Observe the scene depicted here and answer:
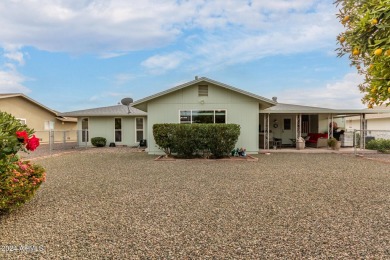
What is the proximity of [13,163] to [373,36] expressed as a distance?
500cm

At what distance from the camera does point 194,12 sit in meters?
9.93

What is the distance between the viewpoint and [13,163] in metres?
4.14

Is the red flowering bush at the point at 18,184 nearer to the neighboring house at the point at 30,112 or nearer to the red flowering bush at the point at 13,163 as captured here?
the red flowering bush at the point at 13,163

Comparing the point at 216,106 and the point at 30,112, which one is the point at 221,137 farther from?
the point at 30,112

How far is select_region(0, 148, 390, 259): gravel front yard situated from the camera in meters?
3.19

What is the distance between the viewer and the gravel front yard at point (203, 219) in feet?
10.5

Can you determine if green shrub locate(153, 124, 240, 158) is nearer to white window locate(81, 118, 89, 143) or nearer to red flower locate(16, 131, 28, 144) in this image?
red flower locate(16, 131, 28, 144)

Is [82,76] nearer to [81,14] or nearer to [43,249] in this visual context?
[81,14]

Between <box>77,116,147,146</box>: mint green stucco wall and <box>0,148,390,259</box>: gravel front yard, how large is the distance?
1177 centimetres

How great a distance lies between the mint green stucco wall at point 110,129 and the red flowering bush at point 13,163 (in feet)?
48.4

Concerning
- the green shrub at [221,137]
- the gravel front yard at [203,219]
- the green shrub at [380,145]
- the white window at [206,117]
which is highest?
the white window at [206,117]

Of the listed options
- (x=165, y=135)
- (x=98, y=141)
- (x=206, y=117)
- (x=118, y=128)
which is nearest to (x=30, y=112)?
(x=98, y=141)

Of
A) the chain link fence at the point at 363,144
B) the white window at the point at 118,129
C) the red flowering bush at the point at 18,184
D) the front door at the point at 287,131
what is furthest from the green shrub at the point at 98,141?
the chain link fence at the point at 363,144

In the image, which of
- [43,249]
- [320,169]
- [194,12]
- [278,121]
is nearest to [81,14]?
[194,12]
